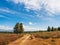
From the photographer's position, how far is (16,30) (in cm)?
11119

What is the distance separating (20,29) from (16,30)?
323 cm

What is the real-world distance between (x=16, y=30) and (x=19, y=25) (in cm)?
476

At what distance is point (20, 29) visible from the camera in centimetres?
11125

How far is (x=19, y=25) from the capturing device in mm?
112812

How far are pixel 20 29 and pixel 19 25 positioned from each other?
3589mm
